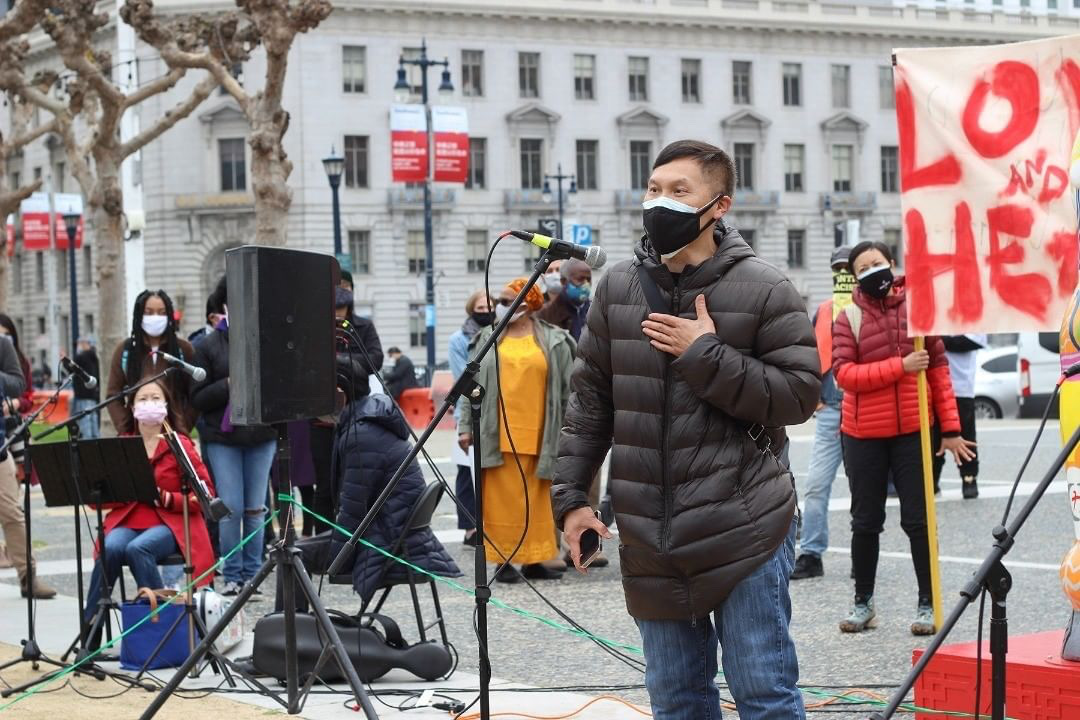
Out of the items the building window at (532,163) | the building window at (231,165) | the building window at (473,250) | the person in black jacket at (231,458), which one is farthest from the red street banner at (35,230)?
the person in black jacket at (231,458)

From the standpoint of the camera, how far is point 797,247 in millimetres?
73688

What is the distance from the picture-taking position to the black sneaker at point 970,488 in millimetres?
14133

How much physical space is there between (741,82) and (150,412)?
65.3 meters

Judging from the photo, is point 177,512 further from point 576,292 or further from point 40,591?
point 576,292

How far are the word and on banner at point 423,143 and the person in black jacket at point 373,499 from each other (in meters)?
30.5

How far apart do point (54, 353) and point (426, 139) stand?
97.4 feet

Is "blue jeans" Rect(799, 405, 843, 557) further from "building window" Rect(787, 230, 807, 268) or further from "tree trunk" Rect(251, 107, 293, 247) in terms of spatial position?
"building window" Rect(787, 230, 807, 268)

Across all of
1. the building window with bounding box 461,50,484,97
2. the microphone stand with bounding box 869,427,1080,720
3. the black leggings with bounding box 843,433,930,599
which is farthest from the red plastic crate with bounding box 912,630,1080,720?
the building window with bounding box 461,50,484,97

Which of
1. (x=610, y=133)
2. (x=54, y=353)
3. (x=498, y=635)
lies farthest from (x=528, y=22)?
(x=498, y=635)

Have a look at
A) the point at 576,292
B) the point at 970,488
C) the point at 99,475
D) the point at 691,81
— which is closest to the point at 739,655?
the point at 99,475

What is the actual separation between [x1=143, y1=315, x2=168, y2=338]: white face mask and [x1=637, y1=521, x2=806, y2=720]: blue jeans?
18.8 feet

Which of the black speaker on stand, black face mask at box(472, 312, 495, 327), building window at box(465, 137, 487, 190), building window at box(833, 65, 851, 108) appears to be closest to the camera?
the black speaker on stand

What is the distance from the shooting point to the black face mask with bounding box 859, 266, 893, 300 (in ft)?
26.1

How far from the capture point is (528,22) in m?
67.2
